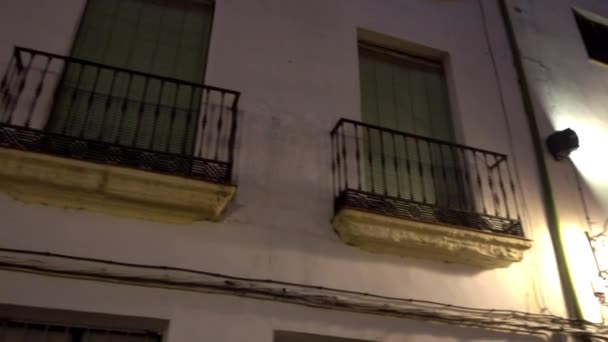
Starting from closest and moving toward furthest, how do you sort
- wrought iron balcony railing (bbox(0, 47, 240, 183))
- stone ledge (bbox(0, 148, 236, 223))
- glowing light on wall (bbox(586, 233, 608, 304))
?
stone ledge (bbox(0, 148, 236, 223)) → wrought iron balcony railing (bbox(0, 47, 240, 183)) → glowing light on wall (bbox(586, 233, 608, 304))

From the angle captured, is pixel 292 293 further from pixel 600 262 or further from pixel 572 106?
pixel 572 106

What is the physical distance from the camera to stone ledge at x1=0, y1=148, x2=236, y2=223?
337 centimetres

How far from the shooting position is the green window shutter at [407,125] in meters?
4.65

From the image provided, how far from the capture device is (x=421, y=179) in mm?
4742

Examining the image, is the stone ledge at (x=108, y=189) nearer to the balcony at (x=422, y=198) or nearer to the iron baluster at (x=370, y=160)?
the balcony at (x=422, y=198)

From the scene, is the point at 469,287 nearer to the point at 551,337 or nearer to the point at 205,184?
the point at 551,337

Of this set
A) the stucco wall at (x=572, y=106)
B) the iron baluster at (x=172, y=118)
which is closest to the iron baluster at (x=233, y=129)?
the iron baluster at (x=172, y=118)

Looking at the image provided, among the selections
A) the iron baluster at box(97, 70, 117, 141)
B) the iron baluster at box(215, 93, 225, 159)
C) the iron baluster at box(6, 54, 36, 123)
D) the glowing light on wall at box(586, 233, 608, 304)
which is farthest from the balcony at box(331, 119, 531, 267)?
the iron baluster at box(6, 54, 36, 123)

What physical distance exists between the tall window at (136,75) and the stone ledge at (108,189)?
523mm

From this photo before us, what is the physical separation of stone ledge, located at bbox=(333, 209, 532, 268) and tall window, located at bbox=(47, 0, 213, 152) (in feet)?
4.77

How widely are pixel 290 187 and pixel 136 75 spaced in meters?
1.55

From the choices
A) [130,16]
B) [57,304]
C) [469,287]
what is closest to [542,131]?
[469,287]

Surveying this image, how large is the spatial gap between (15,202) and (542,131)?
4800 millimetres

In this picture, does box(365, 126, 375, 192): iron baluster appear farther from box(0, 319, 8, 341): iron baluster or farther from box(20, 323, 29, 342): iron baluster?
box(0, 319, 8, 341): iron baluster
